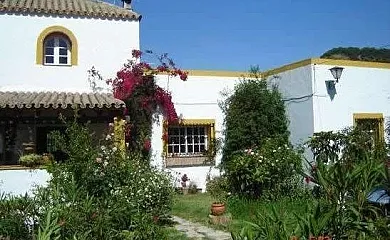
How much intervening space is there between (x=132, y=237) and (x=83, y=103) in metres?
8.39

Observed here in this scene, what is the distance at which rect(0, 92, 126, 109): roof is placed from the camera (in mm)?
14352

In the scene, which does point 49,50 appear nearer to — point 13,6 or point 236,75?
point 13,6

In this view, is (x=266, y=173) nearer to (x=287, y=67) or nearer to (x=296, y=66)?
(x=296, y=66)

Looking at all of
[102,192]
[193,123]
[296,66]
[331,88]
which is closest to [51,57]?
[193,123]

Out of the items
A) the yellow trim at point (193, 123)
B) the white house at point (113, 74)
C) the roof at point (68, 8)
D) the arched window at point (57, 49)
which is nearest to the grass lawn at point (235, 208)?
the yellow trim at point (193, 123)

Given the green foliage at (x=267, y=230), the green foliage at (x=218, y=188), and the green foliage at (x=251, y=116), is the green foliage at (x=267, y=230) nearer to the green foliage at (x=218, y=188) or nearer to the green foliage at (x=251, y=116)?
the green foliage at (x=218, y=188)

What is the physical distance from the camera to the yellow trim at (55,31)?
16.8m

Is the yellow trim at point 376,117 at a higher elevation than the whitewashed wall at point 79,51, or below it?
below

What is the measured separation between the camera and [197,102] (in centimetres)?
1828

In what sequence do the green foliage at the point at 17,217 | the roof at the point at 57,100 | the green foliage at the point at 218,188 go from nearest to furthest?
1. the green foliage at the point at 17,217
2. the roof at the point at 57,100
3. the green foliage at the point at 218,188

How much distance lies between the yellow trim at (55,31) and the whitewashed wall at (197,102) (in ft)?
11.3

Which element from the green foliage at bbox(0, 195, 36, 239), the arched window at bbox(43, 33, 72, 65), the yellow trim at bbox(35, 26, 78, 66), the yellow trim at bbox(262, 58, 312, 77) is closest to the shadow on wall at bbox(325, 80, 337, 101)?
the yellow trim at bbox(262, 58, 312, 77)

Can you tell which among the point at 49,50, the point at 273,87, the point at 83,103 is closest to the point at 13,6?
the point at 49,50

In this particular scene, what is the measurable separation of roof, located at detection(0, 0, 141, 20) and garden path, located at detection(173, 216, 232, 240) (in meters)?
9.22
